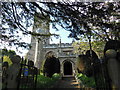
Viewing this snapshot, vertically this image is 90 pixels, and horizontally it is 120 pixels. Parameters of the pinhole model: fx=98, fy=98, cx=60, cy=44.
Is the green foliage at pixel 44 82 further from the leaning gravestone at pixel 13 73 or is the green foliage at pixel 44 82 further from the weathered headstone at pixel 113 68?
the weathered headstone at pixel 113 68

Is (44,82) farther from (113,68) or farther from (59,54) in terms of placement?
(59,54)

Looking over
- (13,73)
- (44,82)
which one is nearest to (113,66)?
(13,73)

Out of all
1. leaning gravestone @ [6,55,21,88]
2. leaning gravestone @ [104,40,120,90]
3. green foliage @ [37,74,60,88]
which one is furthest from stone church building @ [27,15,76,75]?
leaning gravestone @ [104,40,120,90]

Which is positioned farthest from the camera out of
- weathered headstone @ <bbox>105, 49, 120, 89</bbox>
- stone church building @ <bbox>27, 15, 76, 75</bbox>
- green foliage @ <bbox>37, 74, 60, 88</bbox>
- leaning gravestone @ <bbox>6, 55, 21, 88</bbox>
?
stone church building @ <bbox>27, 15, 76, 75</bbox>

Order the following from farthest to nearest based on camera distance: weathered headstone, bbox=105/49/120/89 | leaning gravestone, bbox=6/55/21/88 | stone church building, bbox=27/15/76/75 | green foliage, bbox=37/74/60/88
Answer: stone church building, bbox=27/15/76/75, green foliage, bbox=37/74/60/88, leaning gravestone, bbox=6/55/21/88, weathered headstone, bbox=105/49/120/89

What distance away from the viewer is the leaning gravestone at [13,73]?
10.9 feet

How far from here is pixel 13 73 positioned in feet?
11.2

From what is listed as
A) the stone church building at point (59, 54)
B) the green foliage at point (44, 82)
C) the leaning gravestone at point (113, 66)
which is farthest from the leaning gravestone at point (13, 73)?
the stone church building at point (59, 54)

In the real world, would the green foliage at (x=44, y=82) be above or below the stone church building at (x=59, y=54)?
below

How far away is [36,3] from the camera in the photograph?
16.1 ft

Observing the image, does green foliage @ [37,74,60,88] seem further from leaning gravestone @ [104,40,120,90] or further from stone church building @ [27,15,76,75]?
stone church building @ [27,15,76,75]

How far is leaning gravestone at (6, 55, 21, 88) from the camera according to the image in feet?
10.9

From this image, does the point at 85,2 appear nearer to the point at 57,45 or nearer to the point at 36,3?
the point at 36,3

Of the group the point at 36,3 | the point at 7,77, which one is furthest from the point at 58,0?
the point at 7,77
